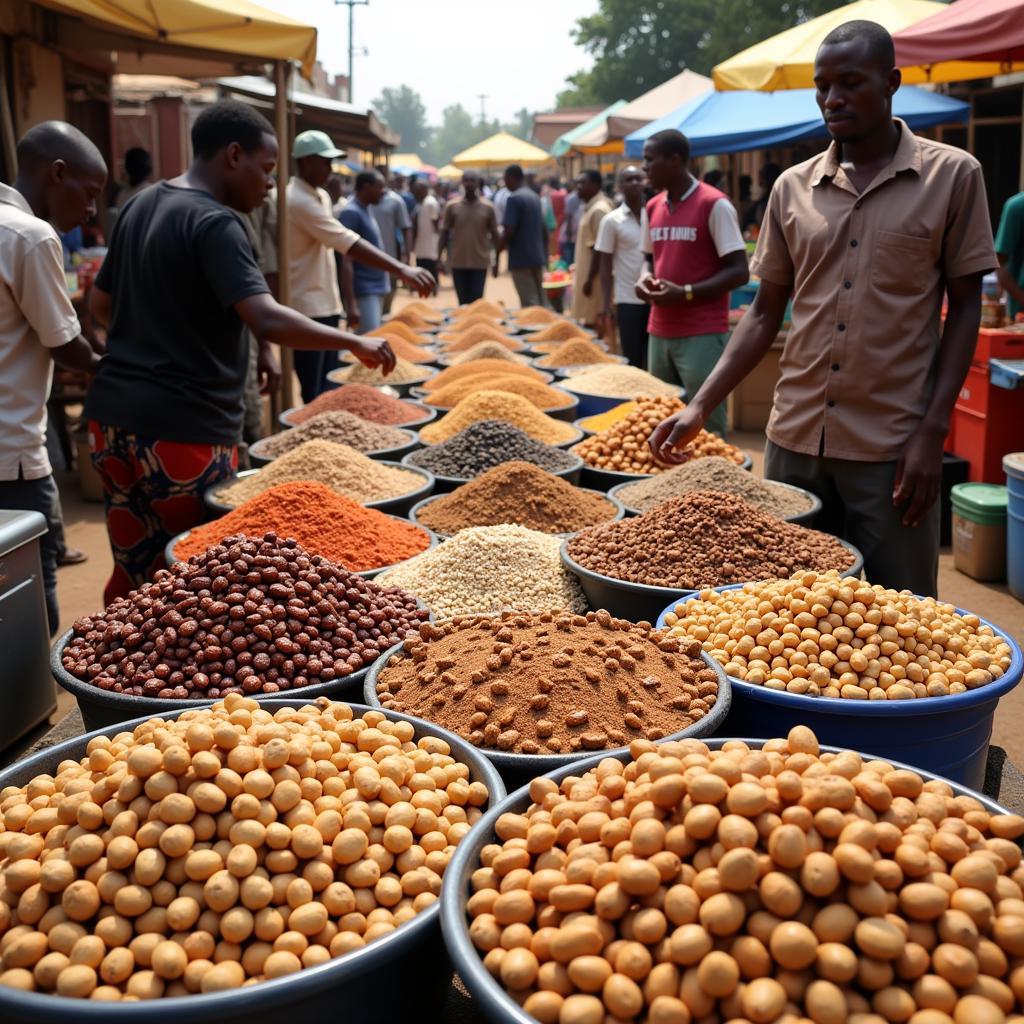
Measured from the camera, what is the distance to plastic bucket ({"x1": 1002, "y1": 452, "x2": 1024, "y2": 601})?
14.8ft

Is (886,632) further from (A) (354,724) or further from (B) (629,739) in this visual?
(A) (354,724)

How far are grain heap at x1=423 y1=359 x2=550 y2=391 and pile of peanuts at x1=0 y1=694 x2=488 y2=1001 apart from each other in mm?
4233

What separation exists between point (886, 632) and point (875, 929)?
99cm

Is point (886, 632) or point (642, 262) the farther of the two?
point (642, 262)

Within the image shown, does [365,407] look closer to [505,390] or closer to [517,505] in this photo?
[505,390]

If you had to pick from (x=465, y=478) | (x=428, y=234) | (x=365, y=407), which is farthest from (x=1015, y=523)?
(x=428, y=234)

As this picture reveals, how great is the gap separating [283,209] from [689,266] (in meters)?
2.46

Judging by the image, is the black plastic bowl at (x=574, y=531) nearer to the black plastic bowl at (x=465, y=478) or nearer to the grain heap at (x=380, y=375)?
the black plastic bowl at (x=465, y=478)

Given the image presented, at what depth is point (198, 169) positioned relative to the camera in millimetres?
3205

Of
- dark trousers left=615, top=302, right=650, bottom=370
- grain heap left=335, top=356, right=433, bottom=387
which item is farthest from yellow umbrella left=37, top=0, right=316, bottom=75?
dark trousers left=615, top=302, right=650, bottom=370

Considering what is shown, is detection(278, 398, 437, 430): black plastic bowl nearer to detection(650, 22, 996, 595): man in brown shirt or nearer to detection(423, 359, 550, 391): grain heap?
detection(423, 359, 550, 391): grain heap

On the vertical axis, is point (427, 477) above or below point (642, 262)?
below

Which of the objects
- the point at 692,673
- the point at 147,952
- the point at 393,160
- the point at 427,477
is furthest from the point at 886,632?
the point at 393,160

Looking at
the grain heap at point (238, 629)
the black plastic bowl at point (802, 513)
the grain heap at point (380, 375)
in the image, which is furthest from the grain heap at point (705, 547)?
the grain heap at point (380, 375)
